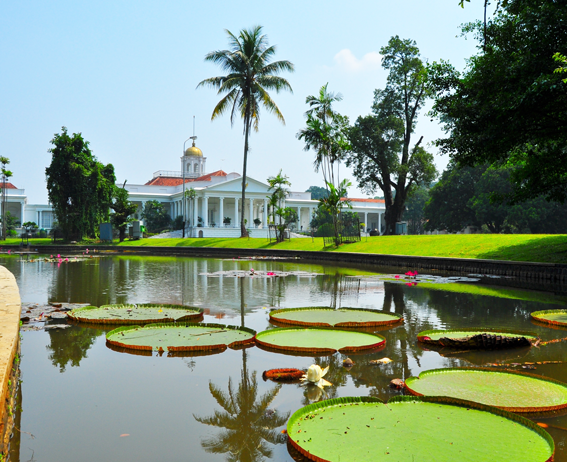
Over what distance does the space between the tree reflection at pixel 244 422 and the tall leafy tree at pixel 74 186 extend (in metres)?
41.5

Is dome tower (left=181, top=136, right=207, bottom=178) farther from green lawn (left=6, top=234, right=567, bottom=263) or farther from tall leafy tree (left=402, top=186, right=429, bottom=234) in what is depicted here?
green lawn (left=6, top=234, right=567, bottom=263)

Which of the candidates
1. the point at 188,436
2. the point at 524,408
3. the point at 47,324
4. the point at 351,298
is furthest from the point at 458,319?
the point at 47,324

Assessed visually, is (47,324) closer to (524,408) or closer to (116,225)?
(524,408)

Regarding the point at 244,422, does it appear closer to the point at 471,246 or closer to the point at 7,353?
the point at 7,353

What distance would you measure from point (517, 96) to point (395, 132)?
2301 cm

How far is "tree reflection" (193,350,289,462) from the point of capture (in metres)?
3.11

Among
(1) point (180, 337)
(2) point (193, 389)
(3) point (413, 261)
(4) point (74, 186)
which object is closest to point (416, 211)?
(4) point (74, 186)

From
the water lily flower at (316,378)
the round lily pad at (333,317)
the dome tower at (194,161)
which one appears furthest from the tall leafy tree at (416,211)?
the water lily flower at (316,378)

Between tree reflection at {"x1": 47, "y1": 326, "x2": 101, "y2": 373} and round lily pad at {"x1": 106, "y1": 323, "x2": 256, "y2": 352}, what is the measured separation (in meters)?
0.36

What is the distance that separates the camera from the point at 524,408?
3.58 m

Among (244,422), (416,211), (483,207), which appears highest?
(416,211)

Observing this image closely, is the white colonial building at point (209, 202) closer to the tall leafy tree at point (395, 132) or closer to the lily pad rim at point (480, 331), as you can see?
the tall leafy tree at point (395, 132)

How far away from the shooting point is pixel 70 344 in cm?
597

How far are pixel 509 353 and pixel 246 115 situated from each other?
104ft
